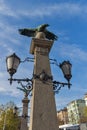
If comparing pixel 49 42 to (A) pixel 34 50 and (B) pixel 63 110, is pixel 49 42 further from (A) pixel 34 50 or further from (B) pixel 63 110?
(B) pixel 63 110

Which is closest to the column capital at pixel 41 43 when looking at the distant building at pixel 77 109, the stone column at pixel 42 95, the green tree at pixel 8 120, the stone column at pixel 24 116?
the stone column at pixel 42 95

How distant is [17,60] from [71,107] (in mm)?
68421

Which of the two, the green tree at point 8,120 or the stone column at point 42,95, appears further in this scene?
the green tree at point 8,120

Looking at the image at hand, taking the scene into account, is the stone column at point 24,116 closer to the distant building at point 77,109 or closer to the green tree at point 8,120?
the green tree at point 8,120

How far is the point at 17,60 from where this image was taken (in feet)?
20.6

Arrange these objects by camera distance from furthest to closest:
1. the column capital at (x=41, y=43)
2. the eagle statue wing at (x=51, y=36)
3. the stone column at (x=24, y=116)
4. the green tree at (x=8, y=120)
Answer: the green tree at (x=8, y=120) → the stone column at (x=24, y=116) → the eagle statue wing at (x=51, y=36) → the column capital at (x=41, y=43)

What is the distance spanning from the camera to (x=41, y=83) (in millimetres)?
6223

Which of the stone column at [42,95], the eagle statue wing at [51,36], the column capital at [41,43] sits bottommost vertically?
the stone column at [42,95]

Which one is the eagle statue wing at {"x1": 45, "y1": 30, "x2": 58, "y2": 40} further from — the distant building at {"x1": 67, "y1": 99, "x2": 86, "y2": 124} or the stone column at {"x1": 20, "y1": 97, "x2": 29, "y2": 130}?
the distant building at {"x1": 67, "y1": 99, "x2": 86, "y2": 124}

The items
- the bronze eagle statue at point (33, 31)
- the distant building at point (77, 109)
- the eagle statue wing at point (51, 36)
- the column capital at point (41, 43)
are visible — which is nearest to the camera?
the column capital at point (41, 43)

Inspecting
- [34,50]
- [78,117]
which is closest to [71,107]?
[78,117]

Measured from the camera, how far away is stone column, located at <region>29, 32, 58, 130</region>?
18.5ft

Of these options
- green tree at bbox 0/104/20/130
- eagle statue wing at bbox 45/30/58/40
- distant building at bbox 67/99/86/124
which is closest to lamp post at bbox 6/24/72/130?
eagle statue wing at bbox 45/30/58/40

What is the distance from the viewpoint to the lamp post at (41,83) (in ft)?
18.6
